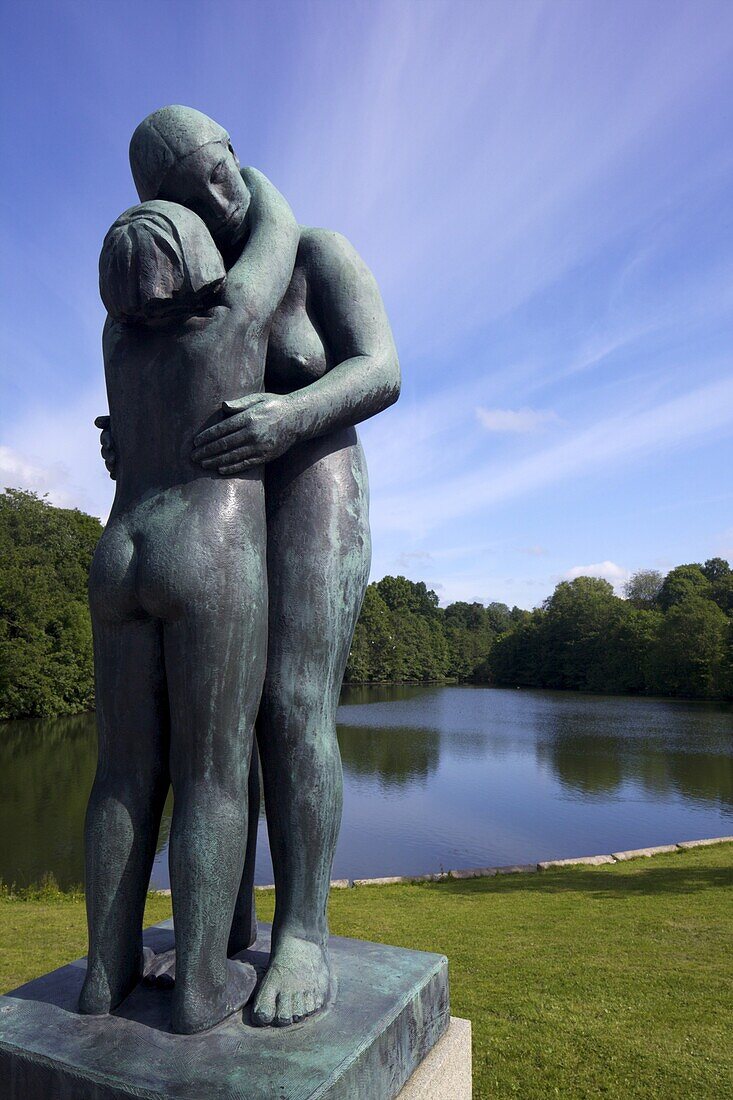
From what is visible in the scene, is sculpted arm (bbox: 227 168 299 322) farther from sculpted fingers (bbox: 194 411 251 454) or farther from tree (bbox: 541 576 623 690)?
tree (bbox: 541 576 623 690)

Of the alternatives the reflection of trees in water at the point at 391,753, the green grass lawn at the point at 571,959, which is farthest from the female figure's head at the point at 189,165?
the reflection of trees in water at the point at 391,753

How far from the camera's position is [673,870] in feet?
33.8

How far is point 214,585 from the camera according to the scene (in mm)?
2145

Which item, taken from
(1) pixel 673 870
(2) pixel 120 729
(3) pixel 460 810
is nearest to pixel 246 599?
(2) pixel 120 729

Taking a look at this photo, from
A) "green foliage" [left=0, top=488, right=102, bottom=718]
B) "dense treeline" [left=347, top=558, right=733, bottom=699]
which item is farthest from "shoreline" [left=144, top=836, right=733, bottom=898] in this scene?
"dense treeline" [left=347, top=558, right=733, bottom=699]

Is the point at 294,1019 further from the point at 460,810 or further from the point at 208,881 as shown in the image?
the point at 460,810

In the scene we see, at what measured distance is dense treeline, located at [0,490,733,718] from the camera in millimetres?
32531

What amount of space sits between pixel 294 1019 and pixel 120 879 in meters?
0.62

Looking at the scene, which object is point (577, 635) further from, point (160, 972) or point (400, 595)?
point (160, 972)

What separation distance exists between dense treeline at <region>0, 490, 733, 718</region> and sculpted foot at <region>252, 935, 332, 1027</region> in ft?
84.0

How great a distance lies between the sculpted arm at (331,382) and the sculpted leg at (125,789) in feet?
2.01

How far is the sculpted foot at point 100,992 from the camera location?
82.6 inches

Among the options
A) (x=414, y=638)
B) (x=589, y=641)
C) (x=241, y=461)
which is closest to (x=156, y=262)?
(x=241, y=461)

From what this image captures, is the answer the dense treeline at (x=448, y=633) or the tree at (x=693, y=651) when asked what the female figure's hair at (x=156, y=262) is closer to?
the dense treeline at (x=448, y=633)
